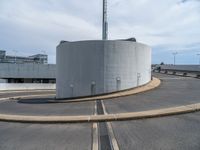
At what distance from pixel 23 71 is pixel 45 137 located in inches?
2357

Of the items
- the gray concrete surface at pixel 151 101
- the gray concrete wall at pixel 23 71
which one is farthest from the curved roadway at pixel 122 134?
the gray concrete wall at pixel 23 71

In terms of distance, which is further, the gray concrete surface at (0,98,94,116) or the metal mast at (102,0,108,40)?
the metal mast at (102,0,108,40)

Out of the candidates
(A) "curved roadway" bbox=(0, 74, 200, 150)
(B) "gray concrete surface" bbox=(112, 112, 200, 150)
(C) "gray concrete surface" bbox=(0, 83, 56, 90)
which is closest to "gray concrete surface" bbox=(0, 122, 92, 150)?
(A) "curved roadway" bbox=(0, 74, 200, 150)

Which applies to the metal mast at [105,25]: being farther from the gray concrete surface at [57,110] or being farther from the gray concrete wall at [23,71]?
the gray concrete wall at [23,71]

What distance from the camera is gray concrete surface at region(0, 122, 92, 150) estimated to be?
6398 millimetres

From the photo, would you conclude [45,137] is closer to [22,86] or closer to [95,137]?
[95,137]

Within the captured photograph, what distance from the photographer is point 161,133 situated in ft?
23.3

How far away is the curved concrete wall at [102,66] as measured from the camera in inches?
785

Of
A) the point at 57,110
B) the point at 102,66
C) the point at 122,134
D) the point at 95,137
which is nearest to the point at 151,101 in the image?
the point at 57,110

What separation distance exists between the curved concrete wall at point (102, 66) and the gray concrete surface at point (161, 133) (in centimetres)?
1082

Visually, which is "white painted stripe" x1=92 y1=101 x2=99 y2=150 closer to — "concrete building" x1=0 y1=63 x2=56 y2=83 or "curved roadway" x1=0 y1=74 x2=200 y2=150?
"curved roadway" x1=0 y1=74 x2=200 y2=150

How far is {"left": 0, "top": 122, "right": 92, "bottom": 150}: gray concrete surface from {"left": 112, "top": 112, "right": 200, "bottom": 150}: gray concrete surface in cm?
105

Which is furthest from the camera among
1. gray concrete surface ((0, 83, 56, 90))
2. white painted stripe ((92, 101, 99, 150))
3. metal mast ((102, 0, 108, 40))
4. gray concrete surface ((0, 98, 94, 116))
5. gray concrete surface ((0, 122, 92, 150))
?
gray concrete surface ((0, 83, 56, 90))

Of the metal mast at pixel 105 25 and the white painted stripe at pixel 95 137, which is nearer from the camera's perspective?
the white painted stripe at pixel 95 137
